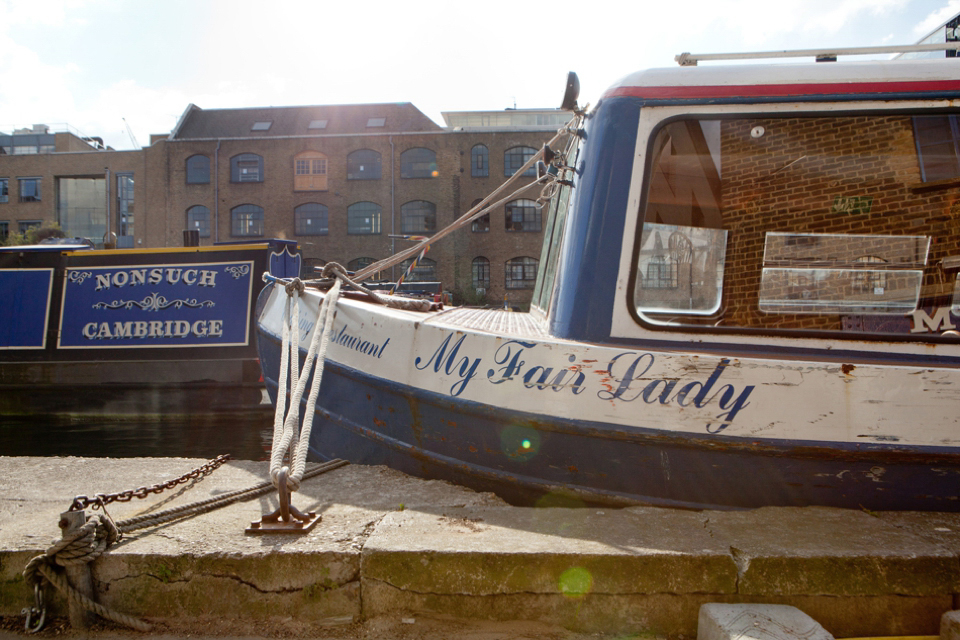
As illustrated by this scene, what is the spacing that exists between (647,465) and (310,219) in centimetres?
2911

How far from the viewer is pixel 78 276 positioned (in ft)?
30.9

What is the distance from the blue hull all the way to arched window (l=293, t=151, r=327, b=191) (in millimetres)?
28397

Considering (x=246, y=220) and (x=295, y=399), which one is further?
(x=246, y=220)

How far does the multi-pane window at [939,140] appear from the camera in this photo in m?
2.44

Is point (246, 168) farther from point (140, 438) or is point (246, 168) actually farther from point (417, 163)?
point (140, 438)

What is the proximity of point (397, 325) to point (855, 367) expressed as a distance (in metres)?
1.95

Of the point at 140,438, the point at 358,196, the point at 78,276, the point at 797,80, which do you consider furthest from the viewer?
the point at 358,196

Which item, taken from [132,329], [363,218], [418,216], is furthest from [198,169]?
[132,329]

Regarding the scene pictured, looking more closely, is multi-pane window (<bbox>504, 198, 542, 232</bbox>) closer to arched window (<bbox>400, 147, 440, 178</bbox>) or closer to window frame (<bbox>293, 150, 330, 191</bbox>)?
arched window (<bbox>400, 147, 440, 178</bbox>)

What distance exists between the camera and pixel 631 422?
2.36 meters

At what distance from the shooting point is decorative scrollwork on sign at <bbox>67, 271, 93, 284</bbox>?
9.38 metres

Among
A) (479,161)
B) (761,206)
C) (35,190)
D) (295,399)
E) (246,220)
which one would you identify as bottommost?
(295,399)

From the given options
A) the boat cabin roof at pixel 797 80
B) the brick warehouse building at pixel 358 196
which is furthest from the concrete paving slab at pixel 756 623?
the brick warehouse building at pixel 358 196

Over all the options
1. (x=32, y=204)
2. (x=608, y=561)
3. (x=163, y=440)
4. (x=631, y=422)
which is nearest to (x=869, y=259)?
(x=631, y=422)
